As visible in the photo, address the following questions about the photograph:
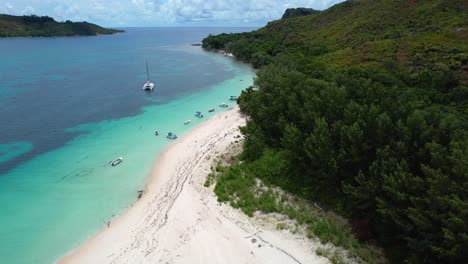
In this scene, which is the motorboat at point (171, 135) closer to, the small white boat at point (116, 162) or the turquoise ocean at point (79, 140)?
the turquoise ocean at point (79, 140)

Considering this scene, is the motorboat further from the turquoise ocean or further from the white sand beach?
the white sand beach

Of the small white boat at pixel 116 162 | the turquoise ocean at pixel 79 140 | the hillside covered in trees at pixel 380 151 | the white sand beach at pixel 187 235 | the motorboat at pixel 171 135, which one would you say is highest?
the hillside covered in trees at pixel 380 151

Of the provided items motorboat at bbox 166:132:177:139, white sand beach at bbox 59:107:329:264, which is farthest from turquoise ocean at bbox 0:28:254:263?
white sand beach at bbox 59:107:329:264

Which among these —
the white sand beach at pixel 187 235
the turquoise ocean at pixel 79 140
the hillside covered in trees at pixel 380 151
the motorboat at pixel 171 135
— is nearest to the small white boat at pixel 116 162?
the turquoise ocean at pixel 79 140

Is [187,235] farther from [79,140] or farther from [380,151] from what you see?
[79,140]

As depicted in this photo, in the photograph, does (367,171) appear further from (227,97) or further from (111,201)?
(227,97)
